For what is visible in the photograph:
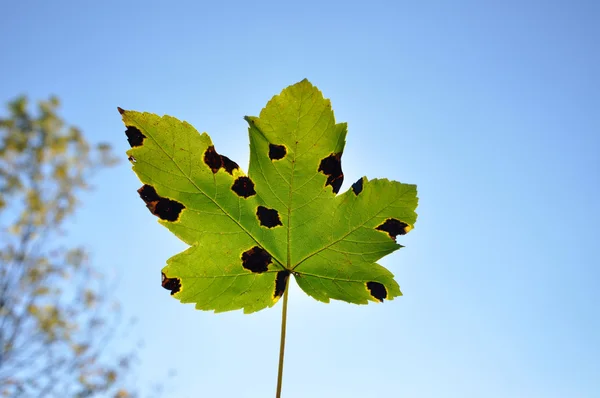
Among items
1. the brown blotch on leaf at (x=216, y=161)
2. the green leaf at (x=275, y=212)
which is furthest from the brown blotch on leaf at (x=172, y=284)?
the brown blotch on leaf at (x=216, y=161)

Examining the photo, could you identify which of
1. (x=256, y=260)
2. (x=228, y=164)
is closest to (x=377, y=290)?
(x=256, y=260)

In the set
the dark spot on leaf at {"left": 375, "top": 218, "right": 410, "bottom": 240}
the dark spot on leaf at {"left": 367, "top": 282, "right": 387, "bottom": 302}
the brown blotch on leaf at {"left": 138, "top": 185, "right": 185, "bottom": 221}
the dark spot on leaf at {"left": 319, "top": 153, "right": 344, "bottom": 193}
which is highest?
the dark spot on leaf at {"left": 319, "top": 153, "right": 344, "bottom": 193}

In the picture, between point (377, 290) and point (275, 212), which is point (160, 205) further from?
point (377, 290)

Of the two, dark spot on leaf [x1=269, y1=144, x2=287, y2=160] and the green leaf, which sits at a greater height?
dark spot on leaf [x1=269, y1=144, x2=287, y2=160]

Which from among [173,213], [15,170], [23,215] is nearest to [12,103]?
[15,170]

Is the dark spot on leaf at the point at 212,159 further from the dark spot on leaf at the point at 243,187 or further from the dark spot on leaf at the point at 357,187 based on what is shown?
the dark spot on leaf at the point at 357,187

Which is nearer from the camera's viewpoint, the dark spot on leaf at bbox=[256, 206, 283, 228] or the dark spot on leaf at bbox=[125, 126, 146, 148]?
the dark spot on leaf at bbox=[125, 126, 146, 148]

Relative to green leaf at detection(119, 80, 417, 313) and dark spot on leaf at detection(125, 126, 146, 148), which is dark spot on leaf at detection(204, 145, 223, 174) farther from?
dark spot on leaf at detection(125, 126, 146, 148)

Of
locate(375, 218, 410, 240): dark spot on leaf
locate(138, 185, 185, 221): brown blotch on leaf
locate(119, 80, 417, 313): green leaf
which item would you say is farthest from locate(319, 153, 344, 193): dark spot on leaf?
locate(138, 185, 185, 221): brown blotch on leaf
